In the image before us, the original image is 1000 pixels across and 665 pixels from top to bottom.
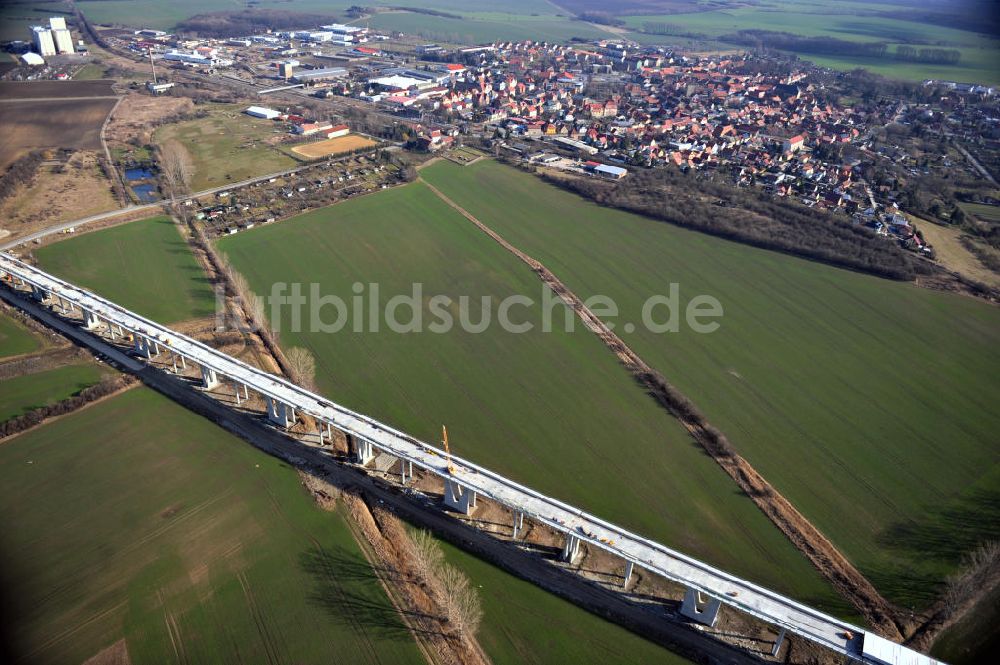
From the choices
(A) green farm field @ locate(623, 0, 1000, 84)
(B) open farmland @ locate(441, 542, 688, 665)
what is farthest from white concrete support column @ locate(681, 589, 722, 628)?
(A) green farm field @ locate(623, 0, 1000, 84)

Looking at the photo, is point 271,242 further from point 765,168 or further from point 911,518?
point 765,168

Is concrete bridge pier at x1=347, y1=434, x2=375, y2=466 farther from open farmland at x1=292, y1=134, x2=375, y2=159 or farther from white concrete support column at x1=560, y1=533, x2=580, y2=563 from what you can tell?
open farmland at x1=292, y1=134, x2=375, y2=159

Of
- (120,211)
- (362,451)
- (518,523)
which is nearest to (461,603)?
(518,523)

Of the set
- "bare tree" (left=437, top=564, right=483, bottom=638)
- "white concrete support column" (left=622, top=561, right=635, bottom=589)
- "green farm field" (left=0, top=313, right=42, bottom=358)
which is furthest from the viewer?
"green farm field" (left=0, top=313, right=42, bottom=358)

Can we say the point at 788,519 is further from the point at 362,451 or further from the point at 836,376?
the point at 362,451

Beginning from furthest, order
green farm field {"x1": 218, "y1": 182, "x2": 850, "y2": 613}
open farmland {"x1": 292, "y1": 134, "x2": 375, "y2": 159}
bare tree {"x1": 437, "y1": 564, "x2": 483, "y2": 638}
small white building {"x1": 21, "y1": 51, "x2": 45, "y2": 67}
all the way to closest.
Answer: small white building {"x1": 21, "y1": 51, "x2": 45, "y2": 67} → open farmland {"x1": 292, "y1": 134, "x2": 375, "y2": 159} → green farm field {"x1": 218, "y1": 182, "x2": 850, "y2": 613} → bare tree {"x1": 437, "y1": 564, "x2": 483, "y2": 638}

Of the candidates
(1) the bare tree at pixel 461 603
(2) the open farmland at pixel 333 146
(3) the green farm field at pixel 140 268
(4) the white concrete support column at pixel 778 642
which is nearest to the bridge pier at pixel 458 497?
(1) the bare tree at pixel 461 603

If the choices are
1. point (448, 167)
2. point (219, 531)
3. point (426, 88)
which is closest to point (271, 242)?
point (448, 167)
